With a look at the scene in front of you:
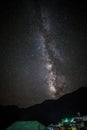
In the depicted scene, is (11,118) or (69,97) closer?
(11,118)

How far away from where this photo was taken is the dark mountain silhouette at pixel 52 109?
6309 cm

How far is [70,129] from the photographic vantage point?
23.0 meters

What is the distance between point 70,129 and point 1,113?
46996mm

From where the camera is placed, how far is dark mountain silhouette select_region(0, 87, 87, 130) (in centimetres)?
6309

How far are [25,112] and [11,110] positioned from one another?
4.83m

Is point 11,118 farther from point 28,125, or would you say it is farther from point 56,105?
Answer: point 28,125

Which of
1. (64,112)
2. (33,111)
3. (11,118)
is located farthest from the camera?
(33,111)

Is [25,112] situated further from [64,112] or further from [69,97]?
[69,97]

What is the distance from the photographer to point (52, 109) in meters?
72.8

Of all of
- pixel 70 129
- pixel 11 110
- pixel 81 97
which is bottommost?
pixel 70 129

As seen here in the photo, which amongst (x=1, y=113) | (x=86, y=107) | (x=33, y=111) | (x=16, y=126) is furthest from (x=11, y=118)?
(x=16, y=126)

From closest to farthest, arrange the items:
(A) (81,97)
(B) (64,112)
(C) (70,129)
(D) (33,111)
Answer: (C) (70,129) → (B) (64,112) → (D) (33,111) → (A) (81,97)

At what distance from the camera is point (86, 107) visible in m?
68.1

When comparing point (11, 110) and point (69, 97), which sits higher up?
point (69, 97)
